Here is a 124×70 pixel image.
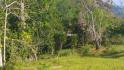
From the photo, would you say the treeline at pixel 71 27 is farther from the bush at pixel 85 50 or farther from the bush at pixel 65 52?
the bush at pixel 85 50

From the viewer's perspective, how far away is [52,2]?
174ft

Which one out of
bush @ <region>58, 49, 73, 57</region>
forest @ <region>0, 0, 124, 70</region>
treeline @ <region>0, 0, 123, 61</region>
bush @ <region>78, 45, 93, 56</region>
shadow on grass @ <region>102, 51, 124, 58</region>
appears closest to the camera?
shadow on grass @ <region>102, 51, 124, 58</region>

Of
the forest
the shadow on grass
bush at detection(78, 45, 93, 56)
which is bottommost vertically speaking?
the shadow on grass

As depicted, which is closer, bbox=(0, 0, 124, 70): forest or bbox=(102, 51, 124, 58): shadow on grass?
bbox=(102, 51, 124, 58): shadow on grass

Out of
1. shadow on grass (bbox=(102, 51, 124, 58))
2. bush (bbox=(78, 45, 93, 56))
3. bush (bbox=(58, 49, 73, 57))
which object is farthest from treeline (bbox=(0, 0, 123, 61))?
shadow on grass (bbox=(102, 51, 124, 58))

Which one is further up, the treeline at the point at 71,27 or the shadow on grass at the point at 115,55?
the treeline at the point at 71,27

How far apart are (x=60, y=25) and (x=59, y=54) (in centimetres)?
475

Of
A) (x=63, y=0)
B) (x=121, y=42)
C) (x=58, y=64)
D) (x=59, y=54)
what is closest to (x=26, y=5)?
(x=58, y=64)

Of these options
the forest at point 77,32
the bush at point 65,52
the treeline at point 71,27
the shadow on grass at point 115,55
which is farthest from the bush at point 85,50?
the shadow on grass at point 115,55

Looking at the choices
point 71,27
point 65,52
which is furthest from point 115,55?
point 71,27

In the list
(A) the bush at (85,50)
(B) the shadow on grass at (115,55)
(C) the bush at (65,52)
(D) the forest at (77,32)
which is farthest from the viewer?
(C) the bush at (65,52)

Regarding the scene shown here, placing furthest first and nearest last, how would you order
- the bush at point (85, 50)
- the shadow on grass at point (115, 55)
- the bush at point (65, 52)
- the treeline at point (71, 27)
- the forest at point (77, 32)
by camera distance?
the bush at point (65, 52) → the bush at point (85, 50) → the treeline at point (71, 27) → the forest at point (77, 32) → the shadow on grass at point (115, 55)

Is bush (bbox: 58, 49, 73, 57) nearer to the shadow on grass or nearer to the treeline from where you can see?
the treeline

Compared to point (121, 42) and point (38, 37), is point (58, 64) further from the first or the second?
point (121, 42)
